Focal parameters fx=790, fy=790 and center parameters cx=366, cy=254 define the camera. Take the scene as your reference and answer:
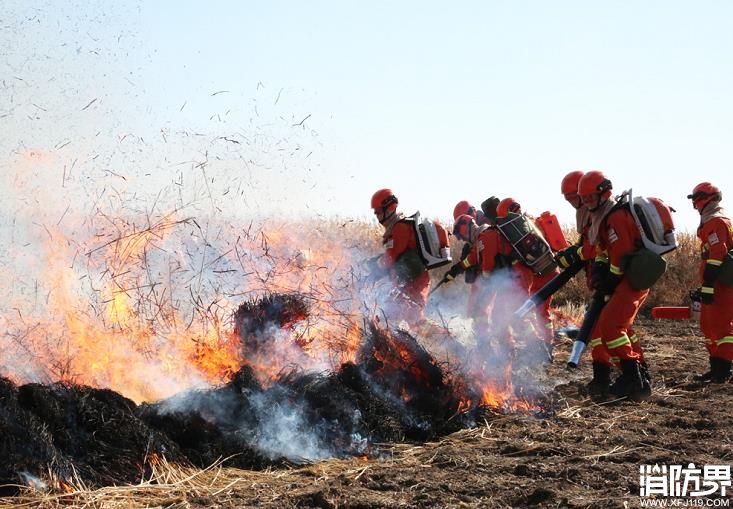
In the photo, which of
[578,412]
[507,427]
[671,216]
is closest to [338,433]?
[507,427]

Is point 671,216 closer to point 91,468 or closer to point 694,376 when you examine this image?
point 694,376

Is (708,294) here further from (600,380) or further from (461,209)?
(461,209)

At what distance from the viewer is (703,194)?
9.36 meters

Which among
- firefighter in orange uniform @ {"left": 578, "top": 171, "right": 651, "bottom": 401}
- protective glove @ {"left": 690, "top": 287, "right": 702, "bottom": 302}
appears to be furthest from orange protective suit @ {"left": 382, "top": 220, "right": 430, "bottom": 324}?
protective glove @ {"left": 690, "top": 287, "right": 702, "bottom": 302}

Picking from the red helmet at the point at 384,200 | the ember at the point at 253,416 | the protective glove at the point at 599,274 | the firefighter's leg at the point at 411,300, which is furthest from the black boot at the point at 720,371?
the red helmet at the point at 384,200

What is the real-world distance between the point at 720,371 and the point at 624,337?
1.88 metres

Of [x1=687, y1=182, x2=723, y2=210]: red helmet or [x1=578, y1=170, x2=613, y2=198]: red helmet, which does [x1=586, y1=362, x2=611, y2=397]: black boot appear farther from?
[x1=687, y1=182, x2=723, y2=210]: red helmet

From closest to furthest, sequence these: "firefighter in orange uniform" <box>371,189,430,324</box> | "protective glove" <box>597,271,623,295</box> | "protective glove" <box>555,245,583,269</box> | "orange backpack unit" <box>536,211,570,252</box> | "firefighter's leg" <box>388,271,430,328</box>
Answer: "protective glove" <box>597,271,623,295</box> < "protective glove" <box>555,245,583,269</box> < "firefighter's leg" <box>388,271,430,328</box> < "firefighter in orange uniform" <box>371,189,430,324</box> < "orange backpack unit" <box>536,211,570,252</box>

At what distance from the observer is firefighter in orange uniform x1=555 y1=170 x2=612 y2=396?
317 inches

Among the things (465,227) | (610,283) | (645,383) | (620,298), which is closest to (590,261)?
(610,283)

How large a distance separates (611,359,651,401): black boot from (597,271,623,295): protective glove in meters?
0.71

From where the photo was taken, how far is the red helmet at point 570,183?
29.2 feet

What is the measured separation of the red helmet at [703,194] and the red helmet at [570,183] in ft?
Answer: 5.12

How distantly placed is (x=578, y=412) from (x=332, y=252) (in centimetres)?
345
